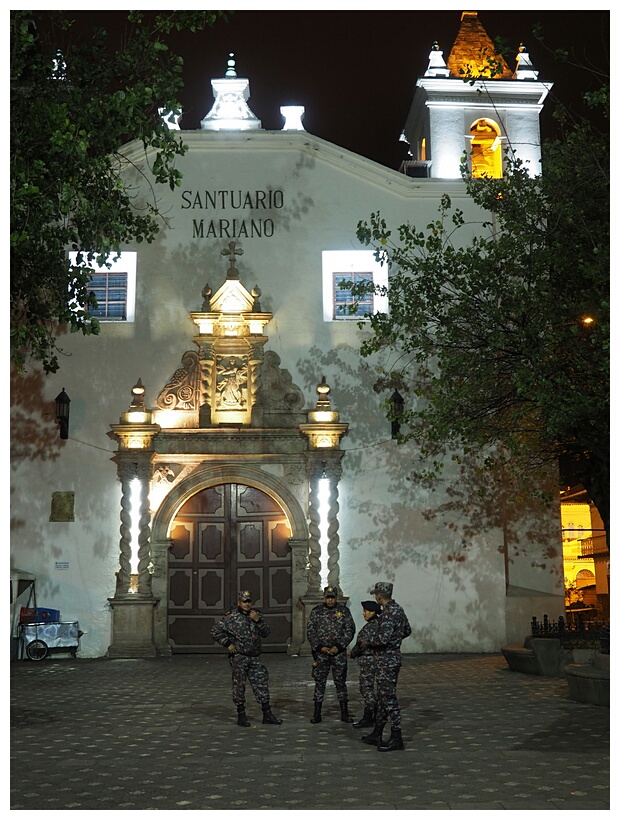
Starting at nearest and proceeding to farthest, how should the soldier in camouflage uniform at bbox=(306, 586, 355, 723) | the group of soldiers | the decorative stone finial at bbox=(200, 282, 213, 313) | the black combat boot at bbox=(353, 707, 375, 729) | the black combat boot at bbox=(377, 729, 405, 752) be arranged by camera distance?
the black combat boot at bbox=(377, 729, 405, 752) < the group of soldiers < the black combat boot at bbox=(353, 707, 375, 729) < the soldier in camouflage uniform at bbox=(306, 586, 355, 723) < the decorative stone finial at bbox=(200, 282, 213, 313)

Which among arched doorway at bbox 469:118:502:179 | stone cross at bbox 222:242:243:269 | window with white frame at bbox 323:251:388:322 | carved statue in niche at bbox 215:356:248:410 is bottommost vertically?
carved statue in niche at bbox 215:356:248:410

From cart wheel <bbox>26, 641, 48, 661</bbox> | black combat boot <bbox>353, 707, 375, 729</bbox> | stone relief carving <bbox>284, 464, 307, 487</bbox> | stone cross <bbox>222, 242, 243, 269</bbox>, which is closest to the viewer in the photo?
black combat boot <bbox>353, 707, 375, 729</bbox>

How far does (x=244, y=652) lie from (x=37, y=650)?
8.05m

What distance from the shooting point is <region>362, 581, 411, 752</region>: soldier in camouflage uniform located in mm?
10109

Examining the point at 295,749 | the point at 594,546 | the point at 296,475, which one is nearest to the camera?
the point at 295,749

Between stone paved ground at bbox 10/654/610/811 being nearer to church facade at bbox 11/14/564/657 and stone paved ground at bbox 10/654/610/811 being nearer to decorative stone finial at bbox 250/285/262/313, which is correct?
church facade at bbox 11/14/564/657

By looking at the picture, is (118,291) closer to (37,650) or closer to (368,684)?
(37,650)

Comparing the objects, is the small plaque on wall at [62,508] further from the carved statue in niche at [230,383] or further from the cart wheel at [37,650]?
the carved statue in niche at [230,383]

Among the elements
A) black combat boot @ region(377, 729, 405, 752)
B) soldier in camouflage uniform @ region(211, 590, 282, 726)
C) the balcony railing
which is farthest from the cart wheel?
the balcony railing

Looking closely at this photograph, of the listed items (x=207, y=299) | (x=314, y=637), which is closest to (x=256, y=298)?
(x=207, y=299)

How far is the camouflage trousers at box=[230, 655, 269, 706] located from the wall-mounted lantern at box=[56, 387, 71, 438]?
8998 millimetres

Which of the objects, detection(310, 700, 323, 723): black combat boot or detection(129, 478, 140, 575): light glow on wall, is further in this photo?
detection(129, 478, 140, 575): light glow on wall

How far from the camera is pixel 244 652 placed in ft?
38.2

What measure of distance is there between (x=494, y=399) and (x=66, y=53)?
7.21 metres
